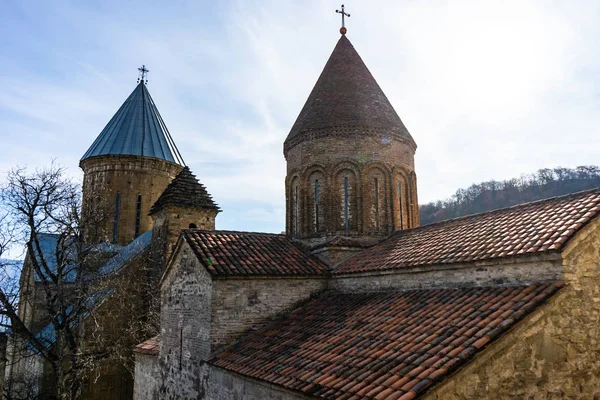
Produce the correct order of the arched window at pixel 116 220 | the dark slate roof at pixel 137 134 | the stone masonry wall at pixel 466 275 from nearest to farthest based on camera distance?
the stone masonry wall at pixel 466 275, the arched window at pixel 116 220, the dark slate roof at pixel 137 134

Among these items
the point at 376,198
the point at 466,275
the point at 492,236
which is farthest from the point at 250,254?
the point at 492,236

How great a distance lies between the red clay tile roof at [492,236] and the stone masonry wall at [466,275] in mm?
131

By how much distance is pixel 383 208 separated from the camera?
12.7 metres

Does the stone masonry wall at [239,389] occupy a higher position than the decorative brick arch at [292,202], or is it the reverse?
the decorative brick arch at [292,202]

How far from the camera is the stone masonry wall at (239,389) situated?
636 centimetres

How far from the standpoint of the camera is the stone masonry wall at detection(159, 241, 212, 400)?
922 centimetres

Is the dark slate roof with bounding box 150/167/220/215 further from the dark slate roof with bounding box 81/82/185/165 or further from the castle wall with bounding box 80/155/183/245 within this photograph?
the dark slate roof with bounding box 81/82/185/165

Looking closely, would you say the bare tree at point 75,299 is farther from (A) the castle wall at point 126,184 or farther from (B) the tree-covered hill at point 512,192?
(B) the tree-covered hill at point 512,192

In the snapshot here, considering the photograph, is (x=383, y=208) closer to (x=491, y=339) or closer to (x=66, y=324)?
(x=491, y=339)

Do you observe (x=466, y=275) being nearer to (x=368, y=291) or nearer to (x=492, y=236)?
(x=492, y=236)

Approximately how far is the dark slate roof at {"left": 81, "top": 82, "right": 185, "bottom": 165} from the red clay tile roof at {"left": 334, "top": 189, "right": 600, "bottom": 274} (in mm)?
17163

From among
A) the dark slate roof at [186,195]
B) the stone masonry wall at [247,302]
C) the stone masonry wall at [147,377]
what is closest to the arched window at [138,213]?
the dark slate roof at [186,195]

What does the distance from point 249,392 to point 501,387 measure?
13.1 feet

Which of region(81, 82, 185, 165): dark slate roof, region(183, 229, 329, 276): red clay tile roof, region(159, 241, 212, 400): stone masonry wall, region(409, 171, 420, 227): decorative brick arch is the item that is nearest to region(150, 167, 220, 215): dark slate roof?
region(159, 241, 212, 400): stone masonry wall
